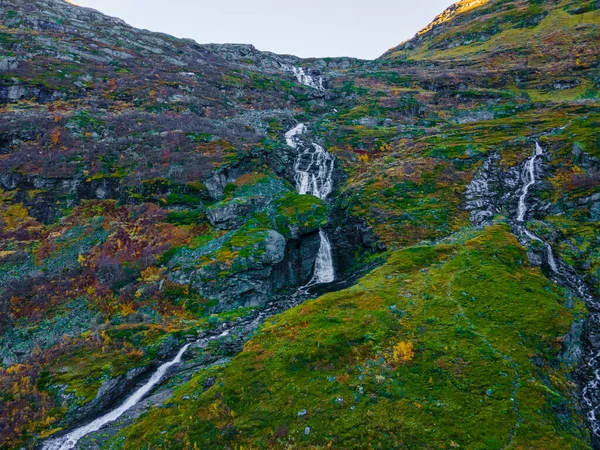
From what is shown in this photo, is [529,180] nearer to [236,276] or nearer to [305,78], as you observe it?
[236,276]

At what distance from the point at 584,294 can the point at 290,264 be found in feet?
66.1

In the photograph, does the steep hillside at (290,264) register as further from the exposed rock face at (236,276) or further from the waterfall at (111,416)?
the waterfall at (111,416)

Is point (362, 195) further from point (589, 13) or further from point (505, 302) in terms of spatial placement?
point (589, 13)

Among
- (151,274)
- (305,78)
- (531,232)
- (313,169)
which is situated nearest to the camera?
(151,274)

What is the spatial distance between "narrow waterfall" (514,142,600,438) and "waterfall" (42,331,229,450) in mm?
18501

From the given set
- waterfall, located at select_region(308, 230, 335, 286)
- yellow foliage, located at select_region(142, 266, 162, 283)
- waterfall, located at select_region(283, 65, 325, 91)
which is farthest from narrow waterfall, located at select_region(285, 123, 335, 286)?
waterfall, located at select_region(283, 65, 325, 91)

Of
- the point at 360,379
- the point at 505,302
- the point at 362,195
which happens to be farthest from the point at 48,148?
the point at 505,302

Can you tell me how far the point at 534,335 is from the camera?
14.3 m

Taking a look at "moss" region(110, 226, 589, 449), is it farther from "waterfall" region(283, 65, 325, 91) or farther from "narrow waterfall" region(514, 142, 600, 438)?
"waterfall" region(283, 65, 325, 91)

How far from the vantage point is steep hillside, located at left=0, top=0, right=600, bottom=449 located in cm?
1222

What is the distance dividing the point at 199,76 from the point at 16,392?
240ft

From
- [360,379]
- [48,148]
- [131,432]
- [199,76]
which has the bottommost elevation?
[131,432]

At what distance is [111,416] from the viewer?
14.3 m

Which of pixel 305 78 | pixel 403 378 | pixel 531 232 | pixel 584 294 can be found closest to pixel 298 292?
pixel 403 378
